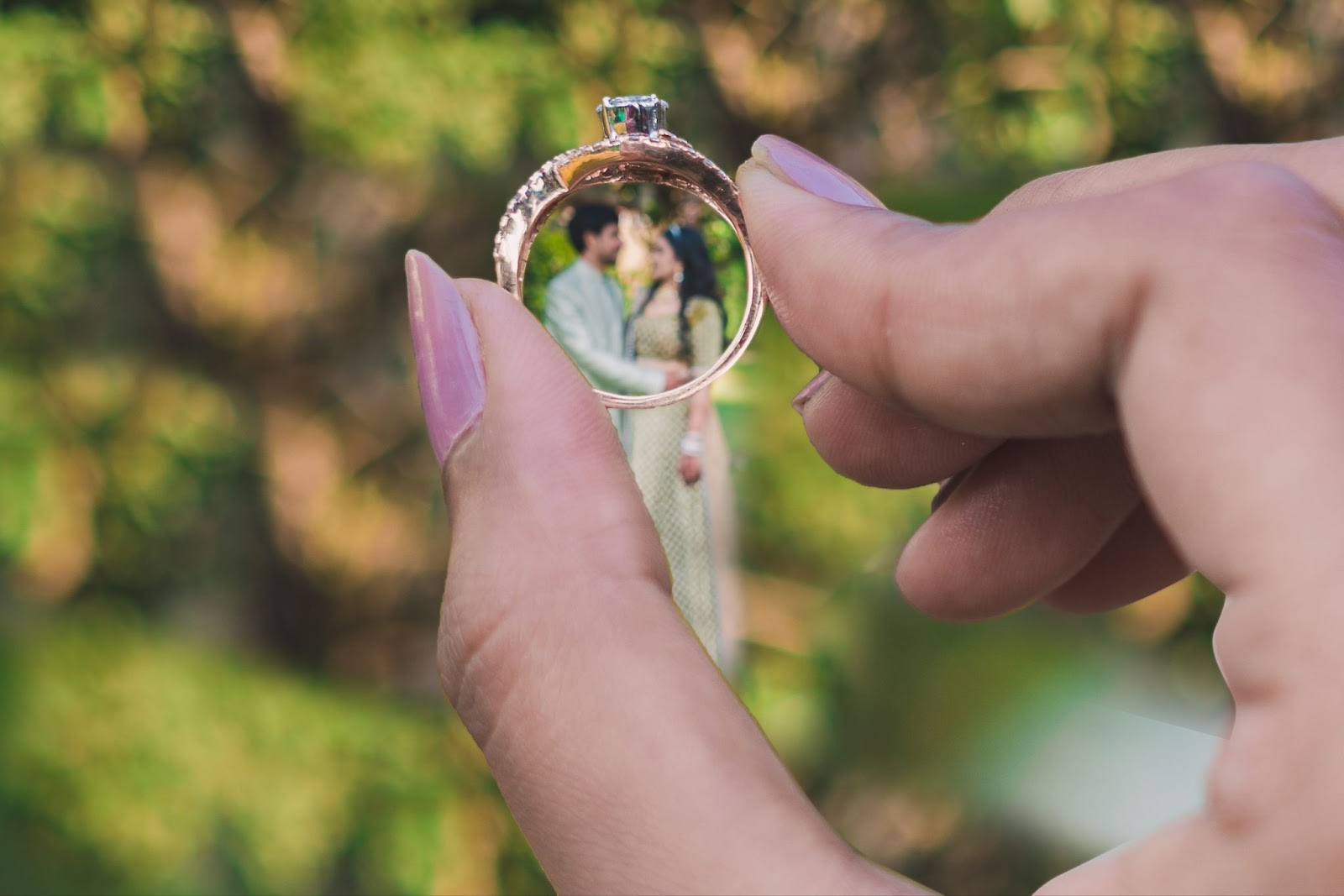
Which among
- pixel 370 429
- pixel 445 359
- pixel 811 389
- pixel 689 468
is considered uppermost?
pixel 445 359

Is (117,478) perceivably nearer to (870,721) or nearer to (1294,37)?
(870,721)

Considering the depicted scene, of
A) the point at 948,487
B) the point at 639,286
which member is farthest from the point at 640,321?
the point at 948,487

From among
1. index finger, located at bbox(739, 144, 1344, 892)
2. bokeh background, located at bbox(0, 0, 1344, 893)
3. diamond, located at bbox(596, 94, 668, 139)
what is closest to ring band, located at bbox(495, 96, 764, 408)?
diamond, located at bbox(596, 94, 668, 139)

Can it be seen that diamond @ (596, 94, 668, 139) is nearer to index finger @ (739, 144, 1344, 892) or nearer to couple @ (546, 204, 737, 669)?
couple @ (546, 204, 737, 669)

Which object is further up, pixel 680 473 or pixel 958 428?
pixel 958 428

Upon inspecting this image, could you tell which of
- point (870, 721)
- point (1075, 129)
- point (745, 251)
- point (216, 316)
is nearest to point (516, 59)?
point (216, 316)

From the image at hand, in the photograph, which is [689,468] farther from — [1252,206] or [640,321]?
[1252,206]
